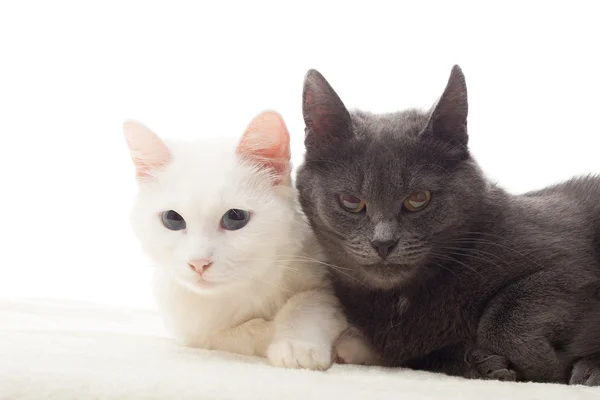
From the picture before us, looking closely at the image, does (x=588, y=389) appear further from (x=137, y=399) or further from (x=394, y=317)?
(x=137, y=399)

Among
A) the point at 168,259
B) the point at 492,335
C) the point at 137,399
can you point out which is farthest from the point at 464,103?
the point at 137,399

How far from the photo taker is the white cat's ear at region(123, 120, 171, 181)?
1.45m

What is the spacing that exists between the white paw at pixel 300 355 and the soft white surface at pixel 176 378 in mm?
30

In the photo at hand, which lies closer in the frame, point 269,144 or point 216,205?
point 216,205

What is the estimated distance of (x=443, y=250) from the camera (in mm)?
1417

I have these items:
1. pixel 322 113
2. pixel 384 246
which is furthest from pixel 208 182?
pixel 384 246

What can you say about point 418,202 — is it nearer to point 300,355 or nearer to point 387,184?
point 387,184

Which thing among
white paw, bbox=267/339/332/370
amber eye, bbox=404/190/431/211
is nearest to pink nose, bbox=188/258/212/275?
white paw, bbox=267/339/332/370

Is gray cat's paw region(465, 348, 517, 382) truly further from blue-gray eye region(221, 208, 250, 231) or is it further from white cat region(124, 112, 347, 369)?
blue-gray eye region(221, 208, 250, 231)

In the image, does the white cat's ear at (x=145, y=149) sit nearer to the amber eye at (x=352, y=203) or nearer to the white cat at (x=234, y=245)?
the white cat at (x=234, y=245)

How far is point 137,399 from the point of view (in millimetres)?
924

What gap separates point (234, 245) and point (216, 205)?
0.10m

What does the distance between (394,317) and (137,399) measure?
2.33 feet

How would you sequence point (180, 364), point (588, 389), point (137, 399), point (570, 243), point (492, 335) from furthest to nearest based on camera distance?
point (570, 243)
point (492, 335)
point (180, 364)
point (588, 389)
point (137, 399)
